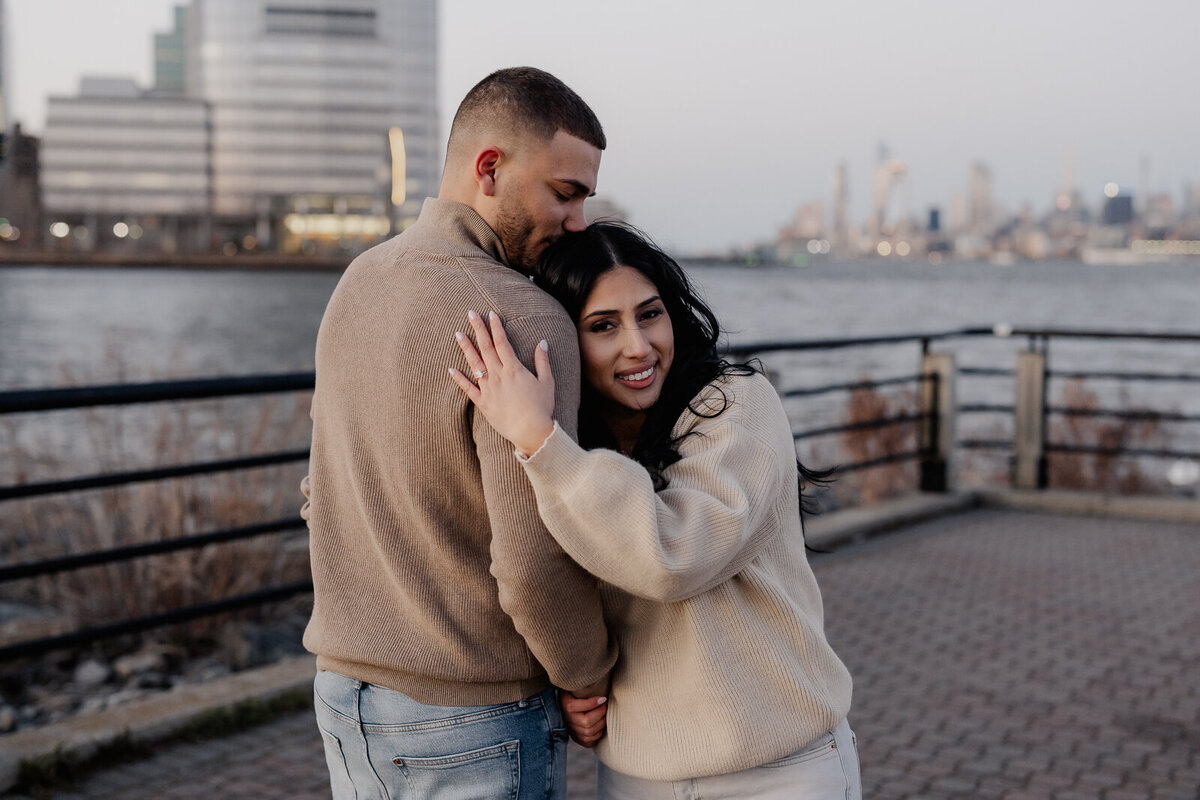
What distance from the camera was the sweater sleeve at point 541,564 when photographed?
5.77ft

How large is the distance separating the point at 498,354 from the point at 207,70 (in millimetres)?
132855

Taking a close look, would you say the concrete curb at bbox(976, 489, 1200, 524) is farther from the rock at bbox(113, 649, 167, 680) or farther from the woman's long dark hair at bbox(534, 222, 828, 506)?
the woman's long dark hair at bbox(534, 222, 828, 506)

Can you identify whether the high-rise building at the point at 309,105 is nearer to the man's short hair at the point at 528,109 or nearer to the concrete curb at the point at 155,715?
the concrete curb at the point at 155,715

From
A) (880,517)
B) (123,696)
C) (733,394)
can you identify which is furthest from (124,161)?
(733,394)

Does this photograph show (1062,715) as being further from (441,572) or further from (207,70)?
(207,70)

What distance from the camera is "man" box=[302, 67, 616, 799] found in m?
1.81

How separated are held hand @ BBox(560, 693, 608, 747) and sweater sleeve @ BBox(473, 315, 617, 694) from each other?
93 mm

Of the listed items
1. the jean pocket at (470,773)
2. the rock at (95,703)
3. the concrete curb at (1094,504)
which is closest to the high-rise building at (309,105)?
the concrete curb at (1094,504)

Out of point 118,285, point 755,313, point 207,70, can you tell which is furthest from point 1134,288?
point 207,70

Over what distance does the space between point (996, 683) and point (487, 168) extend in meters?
3.99

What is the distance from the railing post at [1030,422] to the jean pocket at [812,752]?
A: 25.7 ft

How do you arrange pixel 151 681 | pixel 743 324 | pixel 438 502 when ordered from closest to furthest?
pixel 438 502 → pixel 151 681 → pixel 743 324

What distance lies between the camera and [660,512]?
1792mm

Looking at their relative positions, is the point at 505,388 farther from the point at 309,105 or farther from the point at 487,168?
the point at 309,105
